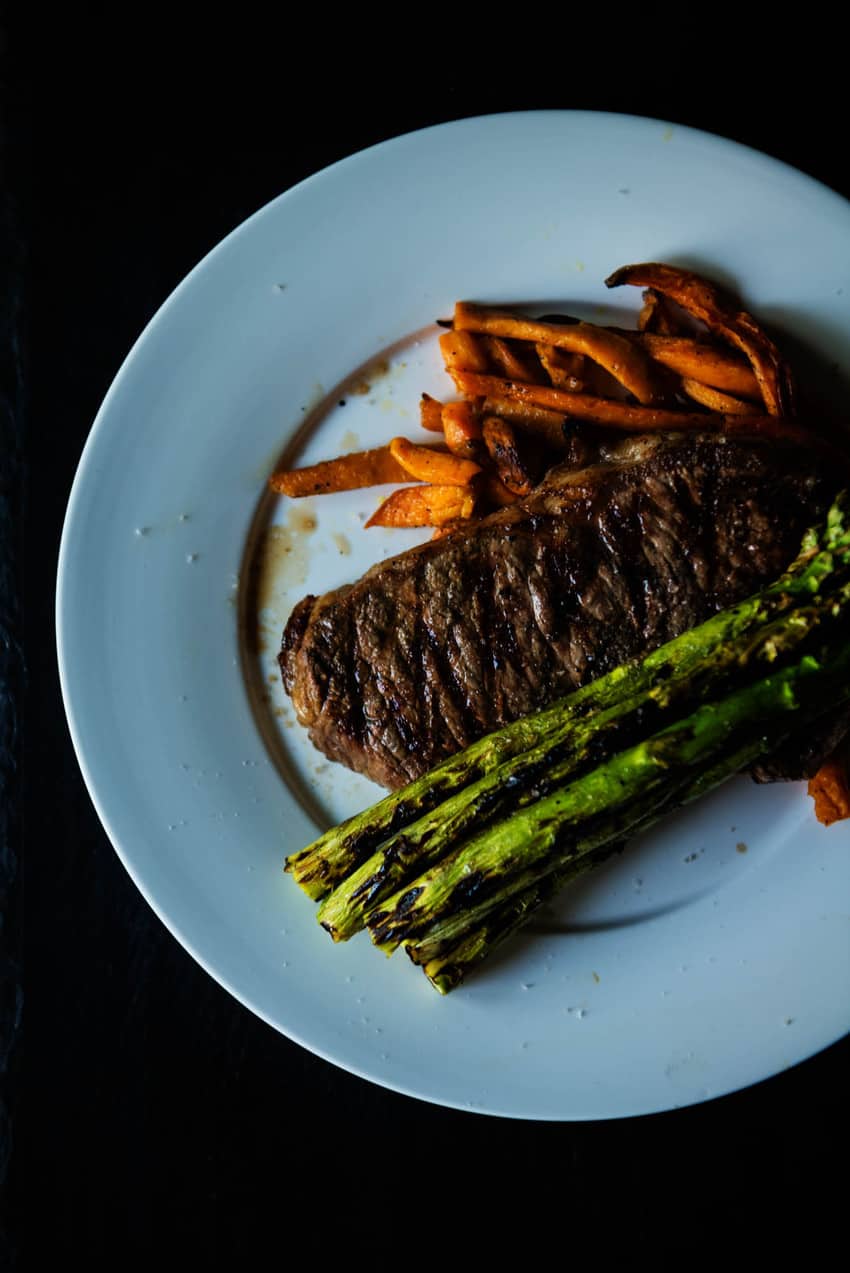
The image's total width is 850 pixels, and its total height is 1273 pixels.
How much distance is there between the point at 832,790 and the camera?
3.78 meters

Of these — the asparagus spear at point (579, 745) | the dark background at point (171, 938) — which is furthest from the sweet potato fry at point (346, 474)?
the asparagus spear at point (579, 745)

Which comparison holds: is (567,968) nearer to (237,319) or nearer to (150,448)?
(150,448)

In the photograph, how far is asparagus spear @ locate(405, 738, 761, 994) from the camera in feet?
11.6

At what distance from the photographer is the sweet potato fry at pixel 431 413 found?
3910 mm

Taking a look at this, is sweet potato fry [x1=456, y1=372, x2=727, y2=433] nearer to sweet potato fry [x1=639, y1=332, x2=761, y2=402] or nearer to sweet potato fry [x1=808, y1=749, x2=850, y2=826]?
sweet potato fry [x1=639, y1=332, x2=761, y2=402]

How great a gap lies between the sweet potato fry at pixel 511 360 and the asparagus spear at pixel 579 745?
1.31m

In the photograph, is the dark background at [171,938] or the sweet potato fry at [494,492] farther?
the dark background at [171,938]

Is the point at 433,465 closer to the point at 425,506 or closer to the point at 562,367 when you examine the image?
the point at 425,506

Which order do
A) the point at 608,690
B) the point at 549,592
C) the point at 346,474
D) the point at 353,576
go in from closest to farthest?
the point at 608,690
the point at 549,592
the point at 346,474
the point at 353,576

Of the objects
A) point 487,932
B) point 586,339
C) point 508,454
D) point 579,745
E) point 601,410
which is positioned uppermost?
point 586,339

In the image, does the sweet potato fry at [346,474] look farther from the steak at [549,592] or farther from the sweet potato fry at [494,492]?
the steak at [549,592]

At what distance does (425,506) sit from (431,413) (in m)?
0.38

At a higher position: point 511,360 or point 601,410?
point 511,360

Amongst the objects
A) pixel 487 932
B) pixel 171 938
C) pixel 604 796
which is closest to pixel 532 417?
pixel 604 796
